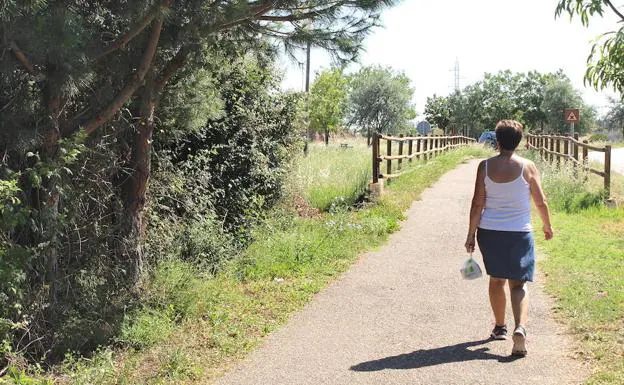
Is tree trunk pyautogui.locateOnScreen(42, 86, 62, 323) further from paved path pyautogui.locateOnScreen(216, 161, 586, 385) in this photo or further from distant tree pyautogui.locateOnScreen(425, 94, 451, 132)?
distant tree pyautogui.locateOnScreen(425, 94, 451, 132)

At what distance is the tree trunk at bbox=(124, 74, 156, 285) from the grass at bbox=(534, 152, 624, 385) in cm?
425

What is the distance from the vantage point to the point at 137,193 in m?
6.69

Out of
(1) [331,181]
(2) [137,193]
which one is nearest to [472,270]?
(2) [137,193]

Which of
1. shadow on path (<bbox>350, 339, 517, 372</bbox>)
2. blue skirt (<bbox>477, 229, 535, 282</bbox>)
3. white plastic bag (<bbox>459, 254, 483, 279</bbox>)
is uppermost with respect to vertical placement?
blue skirt (<bbox>477, 229, 535, 282</bbox>)

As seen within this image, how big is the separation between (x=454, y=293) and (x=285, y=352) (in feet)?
8.09

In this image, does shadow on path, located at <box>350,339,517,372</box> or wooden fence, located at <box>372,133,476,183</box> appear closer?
shadow on path, located at <box>350,339,517,372</box>

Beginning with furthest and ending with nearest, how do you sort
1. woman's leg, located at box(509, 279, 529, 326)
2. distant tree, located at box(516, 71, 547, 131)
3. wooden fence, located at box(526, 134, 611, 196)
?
distant tree, located at box(516, 71, 547, 131)
wooden fence, located at box(526, 134, 611, 196)
woman's leg, located at box(509, 279, 529, 326)

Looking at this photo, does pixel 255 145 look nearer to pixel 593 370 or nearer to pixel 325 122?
pixel 593 370

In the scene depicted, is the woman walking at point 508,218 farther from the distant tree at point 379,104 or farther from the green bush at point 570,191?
the distant tree at point 379,104

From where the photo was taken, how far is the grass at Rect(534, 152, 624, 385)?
4.92 m

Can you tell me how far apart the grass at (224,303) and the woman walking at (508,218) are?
6.95ft

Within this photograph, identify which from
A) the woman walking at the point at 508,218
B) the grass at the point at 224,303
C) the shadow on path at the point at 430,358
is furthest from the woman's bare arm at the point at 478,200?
the grass at the point at 224,303

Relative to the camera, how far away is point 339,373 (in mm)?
4734

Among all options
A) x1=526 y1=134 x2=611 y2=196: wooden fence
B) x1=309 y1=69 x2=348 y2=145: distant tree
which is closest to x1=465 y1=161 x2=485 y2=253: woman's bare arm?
x1=526 y1=134 x2=611 y2=196: wooden fence
